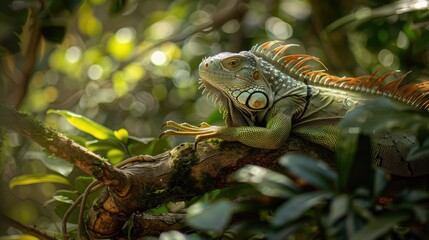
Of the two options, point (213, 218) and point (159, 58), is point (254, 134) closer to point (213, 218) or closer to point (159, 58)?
point (213, 218)

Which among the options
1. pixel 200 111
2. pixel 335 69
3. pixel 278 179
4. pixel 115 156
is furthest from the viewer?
pixel 200 111

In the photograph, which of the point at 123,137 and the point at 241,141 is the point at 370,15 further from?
the point at 123,137

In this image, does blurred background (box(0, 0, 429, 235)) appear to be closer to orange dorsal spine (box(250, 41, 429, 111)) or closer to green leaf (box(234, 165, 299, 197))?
orange dorsal spine (box(250, 41, 429, 111))

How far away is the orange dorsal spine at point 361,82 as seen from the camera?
3.17 metres

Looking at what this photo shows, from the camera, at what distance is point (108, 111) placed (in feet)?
20.7

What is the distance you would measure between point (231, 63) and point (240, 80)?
115 mm

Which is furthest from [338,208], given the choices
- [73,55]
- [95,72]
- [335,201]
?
[73,55]

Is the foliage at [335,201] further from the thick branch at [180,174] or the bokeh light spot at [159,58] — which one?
the bokeh light spot at [159,58]

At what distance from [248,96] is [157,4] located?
16.9ft

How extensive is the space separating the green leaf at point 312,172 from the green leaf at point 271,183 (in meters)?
0.05

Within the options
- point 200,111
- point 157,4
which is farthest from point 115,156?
point 157,4

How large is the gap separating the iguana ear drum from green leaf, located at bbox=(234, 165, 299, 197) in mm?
1365

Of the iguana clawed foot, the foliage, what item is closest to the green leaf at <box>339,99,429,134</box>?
the foliage

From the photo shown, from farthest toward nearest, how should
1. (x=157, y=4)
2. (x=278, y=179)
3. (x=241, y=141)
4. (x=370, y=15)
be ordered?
(x=157, y=4), (x=370, y=15), (x=241, y=141), (x=278, y=179)
